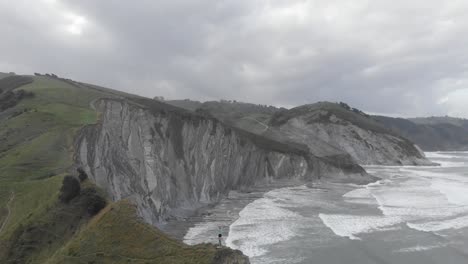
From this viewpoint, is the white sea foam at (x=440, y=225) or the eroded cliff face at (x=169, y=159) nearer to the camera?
the eroded cliff face at (x=169, y=159)

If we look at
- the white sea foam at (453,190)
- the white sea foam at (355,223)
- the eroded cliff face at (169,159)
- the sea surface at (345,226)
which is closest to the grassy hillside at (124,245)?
the sea surface at (345,226)

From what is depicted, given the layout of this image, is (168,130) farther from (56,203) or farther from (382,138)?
(382,138)

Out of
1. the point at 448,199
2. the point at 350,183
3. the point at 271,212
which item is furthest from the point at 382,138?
the point at 271,212

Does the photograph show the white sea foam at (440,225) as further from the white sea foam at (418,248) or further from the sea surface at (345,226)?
the white sea foam at (418,248)

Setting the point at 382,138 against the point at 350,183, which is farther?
the point at 382,138

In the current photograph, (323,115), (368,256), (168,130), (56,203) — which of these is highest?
(323,115)

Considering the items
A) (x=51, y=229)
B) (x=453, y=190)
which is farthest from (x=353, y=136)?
(x=51, y=229)
